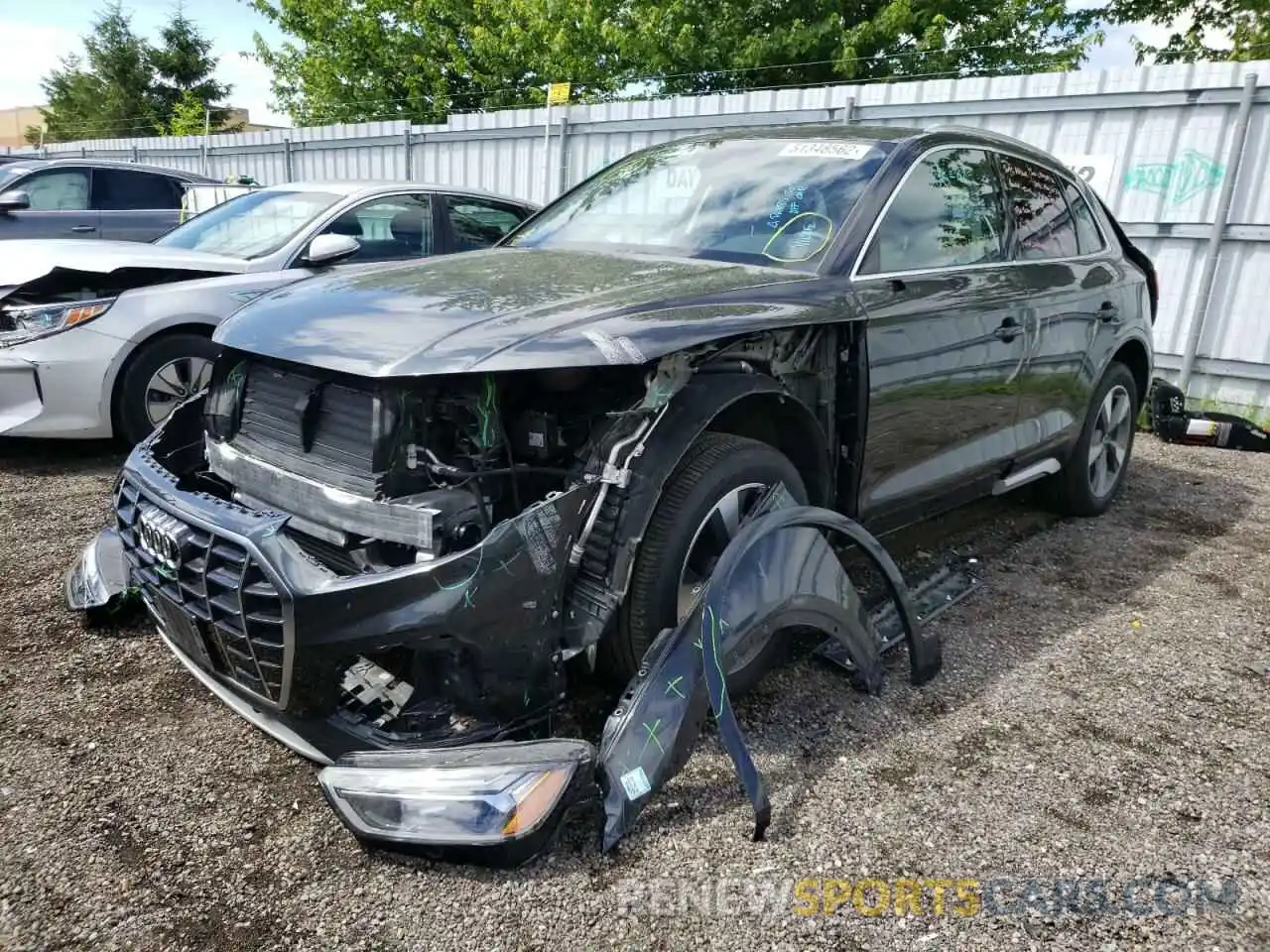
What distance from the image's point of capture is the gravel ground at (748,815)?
2.03m

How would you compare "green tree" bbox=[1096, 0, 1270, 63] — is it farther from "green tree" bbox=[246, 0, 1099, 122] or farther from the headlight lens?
the headlight lens

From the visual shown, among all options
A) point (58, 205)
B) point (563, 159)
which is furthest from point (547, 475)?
point (58, 205)

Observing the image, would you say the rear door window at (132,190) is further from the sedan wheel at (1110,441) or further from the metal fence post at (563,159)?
the sedan wheel at (1110,441)

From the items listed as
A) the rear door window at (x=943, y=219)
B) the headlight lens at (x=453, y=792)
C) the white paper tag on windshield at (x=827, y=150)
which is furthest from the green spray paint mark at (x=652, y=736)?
the white paper tag on windshield at (x=827, y=150)

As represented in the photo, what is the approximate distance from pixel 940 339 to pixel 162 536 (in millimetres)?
2651

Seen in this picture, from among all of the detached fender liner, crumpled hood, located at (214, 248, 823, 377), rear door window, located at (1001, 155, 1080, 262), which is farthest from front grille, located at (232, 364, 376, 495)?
rear door window, located at (1001, 155, 1080, 262)

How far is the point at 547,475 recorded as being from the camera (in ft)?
8.17

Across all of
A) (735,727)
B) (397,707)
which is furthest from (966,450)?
(397,707)

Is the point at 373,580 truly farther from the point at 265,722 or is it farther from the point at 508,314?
the point at 508,314

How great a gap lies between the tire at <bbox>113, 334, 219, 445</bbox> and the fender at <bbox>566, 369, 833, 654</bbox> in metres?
3.53

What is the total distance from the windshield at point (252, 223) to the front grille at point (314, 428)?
3274 millimetres

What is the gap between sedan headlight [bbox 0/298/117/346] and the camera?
482cm

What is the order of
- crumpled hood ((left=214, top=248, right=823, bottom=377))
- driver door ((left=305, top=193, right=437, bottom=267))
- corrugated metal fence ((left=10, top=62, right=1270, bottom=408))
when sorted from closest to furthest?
crumpled hood ((left=214, top=248, right=823, bottom=377)), driver door ((left=305, top=193, right=437, bottom=267)), corrugated metal fence ((left=10, top=62, right=1270, bottom=408))

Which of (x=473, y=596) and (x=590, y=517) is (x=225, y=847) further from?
(x=590, y=517)
